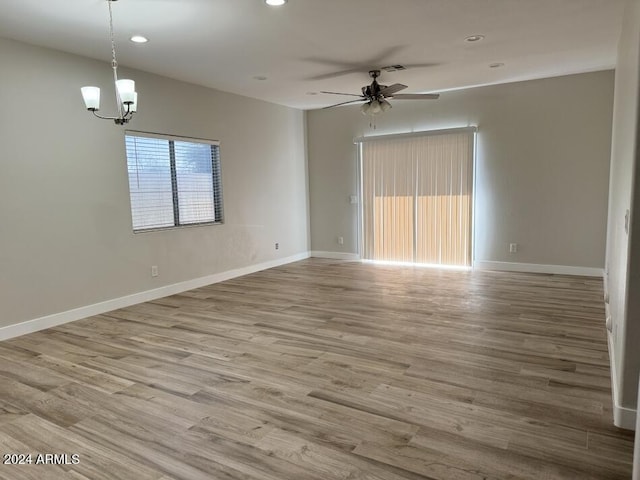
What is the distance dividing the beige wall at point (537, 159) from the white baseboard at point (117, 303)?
342cm

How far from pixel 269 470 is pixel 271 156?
18.6ft

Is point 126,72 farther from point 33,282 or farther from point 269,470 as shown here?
point 269,470

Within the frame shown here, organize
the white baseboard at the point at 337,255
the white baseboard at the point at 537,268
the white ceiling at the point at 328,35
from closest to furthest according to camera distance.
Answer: the white ceiling at the point at 328,35, the white baseboard at the point at 537,268, the white baseboard at the point at 337,255

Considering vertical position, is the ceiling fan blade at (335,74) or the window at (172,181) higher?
the ceiling fan blade at (335,74)

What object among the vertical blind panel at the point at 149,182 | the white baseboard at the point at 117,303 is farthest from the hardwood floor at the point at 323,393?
the vertical blind panel at the point at 149,182

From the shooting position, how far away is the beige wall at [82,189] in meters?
3.92

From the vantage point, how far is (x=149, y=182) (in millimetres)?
5188

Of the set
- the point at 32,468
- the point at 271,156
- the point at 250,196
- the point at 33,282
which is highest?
the point at 271,156

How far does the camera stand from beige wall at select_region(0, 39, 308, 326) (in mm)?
3924

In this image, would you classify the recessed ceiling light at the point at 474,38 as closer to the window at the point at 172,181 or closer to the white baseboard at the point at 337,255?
the window at the point at 172,181

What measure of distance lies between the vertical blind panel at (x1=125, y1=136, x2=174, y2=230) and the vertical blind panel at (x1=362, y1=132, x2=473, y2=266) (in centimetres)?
336

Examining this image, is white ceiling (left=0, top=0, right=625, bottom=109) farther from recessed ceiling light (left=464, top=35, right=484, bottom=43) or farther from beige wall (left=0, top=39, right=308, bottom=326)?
beige wall (left=0, top=39, right=308, bottom=326)

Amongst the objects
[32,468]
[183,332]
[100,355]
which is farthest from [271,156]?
[32,468]

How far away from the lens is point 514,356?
3.18m
